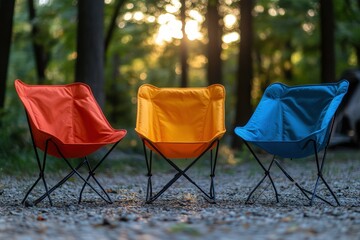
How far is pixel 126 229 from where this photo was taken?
10.0 ft

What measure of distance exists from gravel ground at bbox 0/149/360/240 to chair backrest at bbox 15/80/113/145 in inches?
21.4

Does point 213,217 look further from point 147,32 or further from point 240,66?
point 147,32

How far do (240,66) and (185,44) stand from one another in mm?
3698

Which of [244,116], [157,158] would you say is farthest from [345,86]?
[244,116]

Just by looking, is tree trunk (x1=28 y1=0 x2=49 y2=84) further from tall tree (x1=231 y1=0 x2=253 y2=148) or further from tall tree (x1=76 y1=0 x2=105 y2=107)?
tall tree (x1=76 y1=0 x2=105 y2=107)

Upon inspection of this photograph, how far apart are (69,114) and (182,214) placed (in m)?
1.56

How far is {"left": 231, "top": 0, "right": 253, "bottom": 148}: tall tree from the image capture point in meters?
11.2

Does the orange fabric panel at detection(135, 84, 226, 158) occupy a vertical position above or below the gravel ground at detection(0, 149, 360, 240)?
above

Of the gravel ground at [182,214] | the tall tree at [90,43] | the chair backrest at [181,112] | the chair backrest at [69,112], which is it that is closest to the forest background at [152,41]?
the tall tree at [90,43]

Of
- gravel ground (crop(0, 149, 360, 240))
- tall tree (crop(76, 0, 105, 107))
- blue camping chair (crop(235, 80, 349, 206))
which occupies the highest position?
tall tree (crop(76, 0, 105, 107))

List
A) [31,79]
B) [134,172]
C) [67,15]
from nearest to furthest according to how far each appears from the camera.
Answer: [134,172] → [67,15] → [31,79]

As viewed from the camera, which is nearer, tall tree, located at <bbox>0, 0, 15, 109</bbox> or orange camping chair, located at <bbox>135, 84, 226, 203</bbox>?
orange camping chair, located at <bbox>135, 84, 226, 203</bbox>

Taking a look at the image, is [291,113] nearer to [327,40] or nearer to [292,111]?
[292,111]

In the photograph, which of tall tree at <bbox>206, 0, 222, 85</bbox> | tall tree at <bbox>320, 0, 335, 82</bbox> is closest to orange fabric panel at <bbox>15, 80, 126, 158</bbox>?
tall tree at <bbox>320, 0, 335, 82</bbox>
